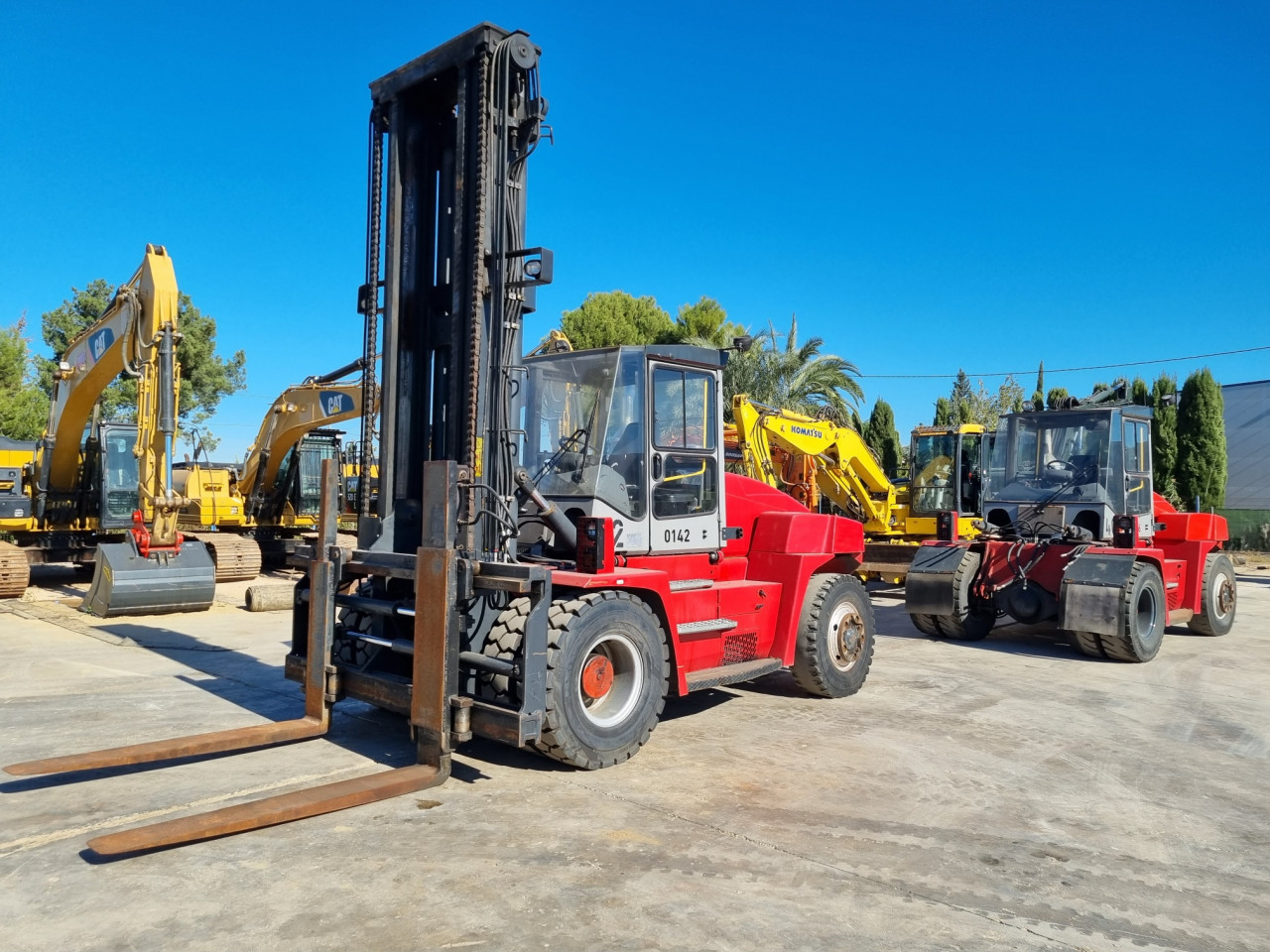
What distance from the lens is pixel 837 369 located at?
2623cm

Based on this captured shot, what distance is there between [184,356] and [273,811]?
33114 millimetres

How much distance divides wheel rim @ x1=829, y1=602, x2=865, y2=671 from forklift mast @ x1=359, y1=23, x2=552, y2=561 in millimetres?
3441

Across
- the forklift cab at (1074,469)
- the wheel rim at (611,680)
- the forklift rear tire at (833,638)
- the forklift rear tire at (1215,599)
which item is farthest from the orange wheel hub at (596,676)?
the forklift rear tire at (1215,599)

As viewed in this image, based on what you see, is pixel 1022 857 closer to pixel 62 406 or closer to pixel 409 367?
pixel 409 367

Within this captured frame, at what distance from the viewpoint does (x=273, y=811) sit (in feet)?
14.9

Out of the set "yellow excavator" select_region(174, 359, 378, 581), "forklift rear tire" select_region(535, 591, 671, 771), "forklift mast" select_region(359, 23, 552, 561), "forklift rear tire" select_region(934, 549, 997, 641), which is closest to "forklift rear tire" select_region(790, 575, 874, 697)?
"forklift rear tire" select_region(535, 591, 671, 771)

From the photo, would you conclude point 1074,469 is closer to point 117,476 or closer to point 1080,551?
point 1080,551

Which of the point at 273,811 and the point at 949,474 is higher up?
the point at 949,474

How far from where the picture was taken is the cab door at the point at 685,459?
6.75 meters

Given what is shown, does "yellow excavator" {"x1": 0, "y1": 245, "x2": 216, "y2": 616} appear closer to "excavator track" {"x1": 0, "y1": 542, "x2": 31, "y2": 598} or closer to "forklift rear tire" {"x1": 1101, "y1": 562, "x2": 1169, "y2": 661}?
"excavator track" {"x1": 0, "y1": 542, "x2": 31, "y2": 598}

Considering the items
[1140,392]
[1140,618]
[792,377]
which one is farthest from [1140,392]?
[1140,618]

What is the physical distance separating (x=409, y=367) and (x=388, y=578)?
1.44m

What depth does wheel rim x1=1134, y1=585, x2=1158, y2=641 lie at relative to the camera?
10719mm

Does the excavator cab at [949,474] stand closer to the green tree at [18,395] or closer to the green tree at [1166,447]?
the green tree at [1166,447]
